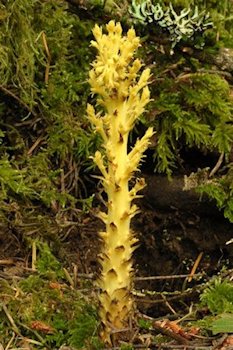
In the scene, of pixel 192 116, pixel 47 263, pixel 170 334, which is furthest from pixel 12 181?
pixel 170 334

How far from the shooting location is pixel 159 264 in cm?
322

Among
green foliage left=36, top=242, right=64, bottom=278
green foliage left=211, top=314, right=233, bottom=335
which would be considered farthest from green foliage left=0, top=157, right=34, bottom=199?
green foliage left=211, top=314, right=233, bottom=335

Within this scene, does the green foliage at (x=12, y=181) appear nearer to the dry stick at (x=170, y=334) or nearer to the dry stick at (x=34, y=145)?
the dry stick at (x=34, y=145)

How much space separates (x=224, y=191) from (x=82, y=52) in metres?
0.99

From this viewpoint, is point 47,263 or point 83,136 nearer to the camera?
point 47,263

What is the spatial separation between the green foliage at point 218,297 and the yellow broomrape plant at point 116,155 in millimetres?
414

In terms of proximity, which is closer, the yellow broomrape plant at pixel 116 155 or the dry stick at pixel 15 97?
the yellow broomrape plant at pixel 116 155

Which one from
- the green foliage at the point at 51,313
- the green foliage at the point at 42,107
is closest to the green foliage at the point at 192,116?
the green foliage at the point at 42,107

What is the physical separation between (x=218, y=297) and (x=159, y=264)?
740 millimetres

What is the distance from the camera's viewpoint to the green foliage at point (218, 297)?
2449 mm

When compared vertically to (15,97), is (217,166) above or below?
below

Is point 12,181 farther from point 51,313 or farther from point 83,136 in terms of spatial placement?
point 51,313

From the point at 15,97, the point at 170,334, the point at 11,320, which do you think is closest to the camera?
the point at 170,334

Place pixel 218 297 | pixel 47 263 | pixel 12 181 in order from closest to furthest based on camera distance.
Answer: pixel 218 297
pixel 47 263
pixel 12 181
